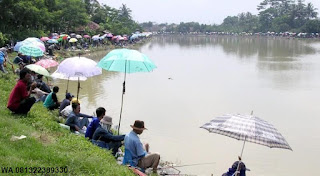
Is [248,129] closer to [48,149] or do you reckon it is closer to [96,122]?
[96,122]

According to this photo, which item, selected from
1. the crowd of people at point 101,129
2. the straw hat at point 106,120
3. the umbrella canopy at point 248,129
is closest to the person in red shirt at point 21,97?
the crowd of people at point 101,129

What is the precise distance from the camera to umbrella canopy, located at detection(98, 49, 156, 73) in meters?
7.31

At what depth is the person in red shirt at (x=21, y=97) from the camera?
6.45 m

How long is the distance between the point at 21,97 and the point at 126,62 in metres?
2.17

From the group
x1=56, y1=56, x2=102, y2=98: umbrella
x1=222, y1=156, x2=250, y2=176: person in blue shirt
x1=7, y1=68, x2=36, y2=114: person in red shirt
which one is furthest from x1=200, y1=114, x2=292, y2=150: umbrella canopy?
x1=56, y1=56, x2=102, y2=98: umbrella

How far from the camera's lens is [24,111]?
6.75m

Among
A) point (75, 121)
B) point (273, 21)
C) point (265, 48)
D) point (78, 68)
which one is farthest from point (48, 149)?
point (273, 21)

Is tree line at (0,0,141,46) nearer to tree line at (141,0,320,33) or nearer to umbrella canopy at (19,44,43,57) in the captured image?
umbrella canopy at (19,44,43,57)

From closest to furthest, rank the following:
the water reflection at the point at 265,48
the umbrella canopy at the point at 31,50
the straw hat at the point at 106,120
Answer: the straw hat at the point at 106,120, the umbrella canopy at the point at 31,50, the water reflection at the point at 265,48

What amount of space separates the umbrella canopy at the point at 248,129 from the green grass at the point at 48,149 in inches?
60.7

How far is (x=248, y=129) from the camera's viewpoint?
17.0 ft

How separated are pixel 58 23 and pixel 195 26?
3487 inches

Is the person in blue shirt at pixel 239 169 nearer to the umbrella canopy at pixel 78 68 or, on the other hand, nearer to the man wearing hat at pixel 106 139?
the man wearing hat at pixel 106 139

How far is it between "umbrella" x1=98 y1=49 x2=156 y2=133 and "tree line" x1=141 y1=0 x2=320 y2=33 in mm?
76478
